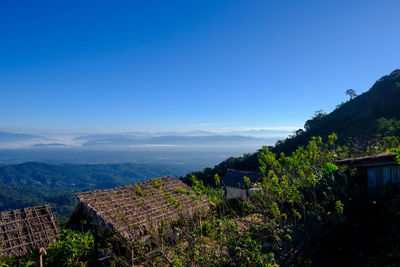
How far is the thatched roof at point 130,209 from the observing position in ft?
30.1

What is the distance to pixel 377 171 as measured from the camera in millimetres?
7527

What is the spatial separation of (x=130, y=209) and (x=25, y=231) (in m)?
3.55

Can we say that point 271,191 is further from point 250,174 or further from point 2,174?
point 2,174

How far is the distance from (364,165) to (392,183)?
1089 mm

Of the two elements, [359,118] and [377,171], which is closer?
[377,171]

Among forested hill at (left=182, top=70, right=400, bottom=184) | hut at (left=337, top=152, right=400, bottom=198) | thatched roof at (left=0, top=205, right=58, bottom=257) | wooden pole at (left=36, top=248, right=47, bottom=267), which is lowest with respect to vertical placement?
wooden pole at (left=36, top=248, right=47, bottom=267)

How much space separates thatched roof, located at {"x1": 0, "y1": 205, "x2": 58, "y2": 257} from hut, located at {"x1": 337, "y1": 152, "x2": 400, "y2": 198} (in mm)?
9959

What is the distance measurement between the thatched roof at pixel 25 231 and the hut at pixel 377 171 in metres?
9.96

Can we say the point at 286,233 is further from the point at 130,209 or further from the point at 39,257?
the point at 39,257

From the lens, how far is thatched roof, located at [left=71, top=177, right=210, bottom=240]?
918cm

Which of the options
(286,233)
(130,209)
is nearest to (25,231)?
(130,209)

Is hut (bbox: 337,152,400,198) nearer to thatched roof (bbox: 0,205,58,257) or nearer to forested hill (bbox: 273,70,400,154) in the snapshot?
thatched roof (bbox: 0,205,58,257)

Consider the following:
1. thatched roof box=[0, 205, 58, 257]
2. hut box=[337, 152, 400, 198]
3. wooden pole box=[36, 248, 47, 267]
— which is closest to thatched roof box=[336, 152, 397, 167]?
hut box=[337, 152, 400, 198]

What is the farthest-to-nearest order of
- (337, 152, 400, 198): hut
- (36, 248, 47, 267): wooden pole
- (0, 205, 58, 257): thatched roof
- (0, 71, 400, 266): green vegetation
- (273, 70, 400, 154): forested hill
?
(273, 70, 400, 154): forested hill < (0, 205, 58, 257): thatched roof < (337, 152, 400, 198): hut < (36, 248, 47, 267): wooden pole < (0, 71, 400, 266): green vegetation
